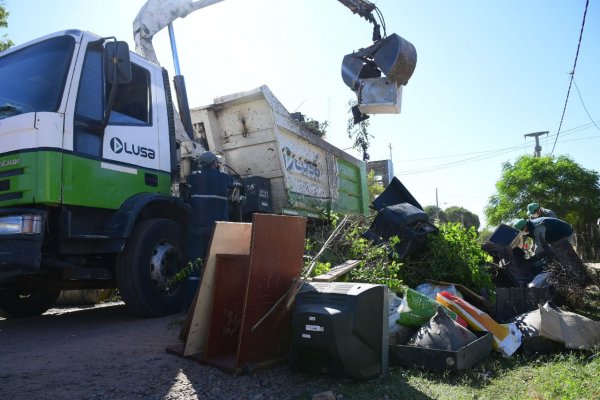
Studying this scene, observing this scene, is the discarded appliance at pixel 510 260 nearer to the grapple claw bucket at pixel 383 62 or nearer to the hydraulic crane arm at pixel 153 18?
the grapple claw bucket at pixel 383 62

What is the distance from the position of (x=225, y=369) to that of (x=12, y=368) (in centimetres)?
135

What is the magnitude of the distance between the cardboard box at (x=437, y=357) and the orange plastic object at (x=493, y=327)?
0.96 feet

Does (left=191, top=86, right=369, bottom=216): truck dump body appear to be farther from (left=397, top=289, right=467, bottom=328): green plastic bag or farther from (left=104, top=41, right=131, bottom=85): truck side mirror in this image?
(left=397, top=289, right=467, bottom=328): green plastic bag

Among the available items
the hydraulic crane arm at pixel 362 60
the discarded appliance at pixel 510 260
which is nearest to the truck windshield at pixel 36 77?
the hydraulic crane arm at pixel 362 60

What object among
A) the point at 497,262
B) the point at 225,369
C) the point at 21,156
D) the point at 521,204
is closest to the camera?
the point at 225,369

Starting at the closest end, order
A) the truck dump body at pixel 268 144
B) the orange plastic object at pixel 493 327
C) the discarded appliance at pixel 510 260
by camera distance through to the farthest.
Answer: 1. the orange plastic object at pixel 493 327
2. the discarded appliance at pixel 510 260
3. the truck dump body at pixel 268 144

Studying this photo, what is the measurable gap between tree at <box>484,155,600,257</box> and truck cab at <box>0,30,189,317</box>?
13.6 metres

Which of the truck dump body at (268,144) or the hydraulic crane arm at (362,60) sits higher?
the hydraulic crane arm at (362,60)

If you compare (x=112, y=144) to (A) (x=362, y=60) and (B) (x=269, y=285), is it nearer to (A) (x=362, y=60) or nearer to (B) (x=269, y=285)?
(B) (x=269, y=285)

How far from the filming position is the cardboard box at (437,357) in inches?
111

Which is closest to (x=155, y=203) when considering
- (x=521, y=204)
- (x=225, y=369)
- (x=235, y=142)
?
(x=235, y=142)

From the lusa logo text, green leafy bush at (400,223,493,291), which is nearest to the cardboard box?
green leafy bush at (400,223,493,291)

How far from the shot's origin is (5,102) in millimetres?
3945

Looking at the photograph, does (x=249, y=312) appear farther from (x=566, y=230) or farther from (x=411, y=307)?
(x=566, y=230)
